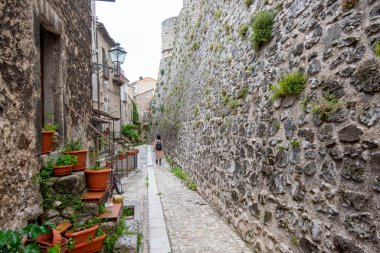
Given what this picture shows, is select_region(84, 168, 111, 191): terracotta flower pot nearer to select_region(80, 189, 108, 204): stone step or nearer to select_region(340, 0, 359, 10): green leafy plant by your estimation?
select_region(80, 189, 108, 204): stone step

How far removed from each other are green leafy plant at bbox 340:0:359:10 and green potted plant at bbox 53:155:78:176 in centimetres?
382

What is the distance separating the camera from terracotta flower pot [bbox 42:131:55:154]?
3.93 metres

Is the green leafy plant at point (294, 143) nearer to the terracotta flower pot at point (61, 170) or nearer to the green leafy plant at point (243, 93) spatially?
the green leafy plant at point (243, 93)

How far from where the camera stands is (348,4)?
254 cm

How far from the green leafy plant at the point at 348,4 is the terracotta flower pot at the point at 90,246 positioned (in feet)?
12.2

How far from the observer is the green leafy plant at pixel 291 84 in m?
3.17

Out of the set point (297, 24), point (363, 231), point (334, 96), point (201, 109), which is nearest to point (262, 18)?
point (297, 24)

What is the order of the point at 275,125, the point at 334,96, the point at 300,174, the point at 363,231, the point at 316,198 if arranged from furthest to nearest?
the point at 275,125 → the point at 300,174 → the point at 316,198 → the point at 334,96 → the point at 363,231

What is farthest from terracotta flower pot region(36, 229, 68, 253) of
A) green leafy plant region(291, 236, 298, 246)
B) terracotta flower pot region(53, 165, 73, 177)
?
green leafy plant region(291, 236, 298, 246)

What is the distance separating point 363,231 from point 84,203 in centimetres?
333

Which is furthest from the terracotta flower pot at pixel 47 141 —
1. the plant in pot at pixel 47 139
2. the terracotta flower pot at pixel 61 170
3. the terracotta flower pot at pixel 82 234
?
the terracotta flower pot at pixel 82 234

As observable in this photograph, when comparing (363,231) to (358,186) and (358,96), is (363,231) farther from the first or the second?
(358,96)

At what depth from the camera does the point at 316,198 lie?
2830 mm

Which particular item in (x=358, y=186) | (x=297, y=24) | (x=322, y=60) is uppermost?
(x=297, y=24)
